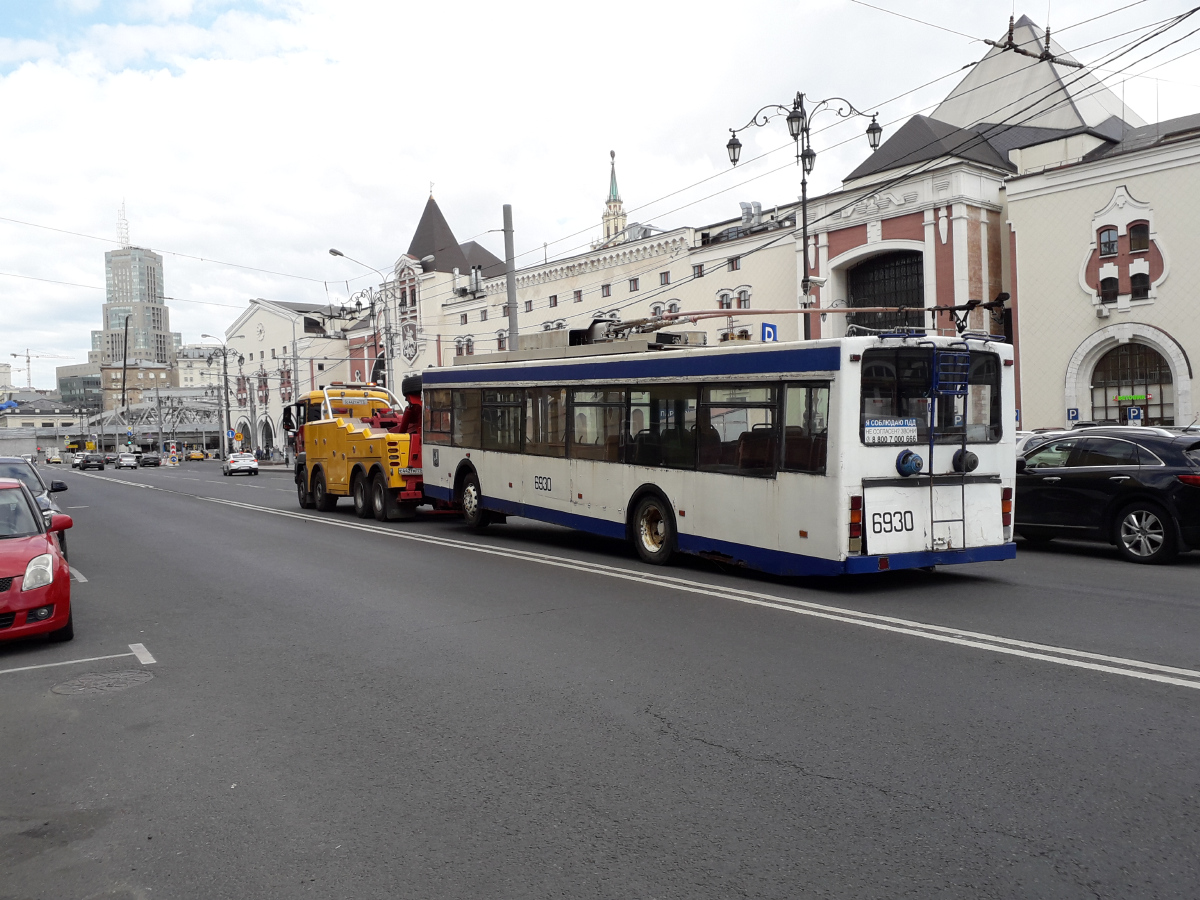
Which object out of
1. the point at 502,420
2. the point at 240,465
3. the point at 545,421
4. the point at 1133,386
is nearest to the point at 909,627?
the point at 545,421

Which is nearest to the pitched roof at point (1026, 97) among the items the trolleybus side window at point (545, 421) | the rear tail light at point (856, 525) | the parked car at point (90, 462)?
the trolleybus side window at point (545, 421)

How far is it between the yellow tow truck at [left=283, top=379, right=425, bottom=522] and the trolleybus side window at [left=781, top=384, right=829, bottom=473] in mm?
10570

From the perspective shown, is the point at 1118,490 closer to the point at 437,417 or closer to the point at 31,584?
the point at 437,417

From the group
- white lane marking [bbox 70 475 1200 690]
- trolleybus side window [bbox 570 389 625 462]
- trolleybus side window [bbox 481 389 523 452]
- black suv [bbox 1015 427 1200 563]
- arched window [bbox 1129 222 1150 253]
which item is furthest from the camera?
arched window [bbox 1129 222 1150 253]

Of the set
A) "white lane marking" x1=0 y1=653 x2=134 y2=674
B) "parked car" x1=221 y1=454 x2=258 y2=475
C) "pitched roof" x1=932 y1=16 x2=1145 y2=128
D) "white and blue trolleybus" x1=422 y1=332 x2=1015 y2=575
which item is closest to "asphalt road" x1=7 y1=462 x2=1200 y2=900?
"white lane marking" x1=0 y1=653 x2=134 y2=674

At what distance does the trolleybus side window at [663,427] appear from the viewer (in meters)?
11.9

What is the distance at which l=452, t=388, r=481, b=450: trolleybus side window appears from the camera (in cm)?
1677

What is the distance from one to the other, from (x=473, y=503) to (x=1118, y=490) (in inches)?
392

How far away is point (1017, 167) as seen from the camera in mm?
37281

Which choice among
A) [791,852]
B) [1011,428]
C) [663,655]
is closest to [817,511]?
[1011,428]

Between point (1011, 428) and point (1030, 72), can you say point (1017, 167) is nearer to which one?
point (1030, 72)

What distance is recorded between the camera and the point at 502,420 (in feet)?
52.4

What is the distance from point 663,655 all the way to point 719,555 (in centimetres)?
412

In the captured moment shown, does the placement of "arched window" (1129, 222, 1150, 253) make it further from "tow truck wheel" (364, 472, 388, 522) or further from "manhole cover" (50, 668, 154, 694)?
"manhole cover" (50, 668, 154, 694)
